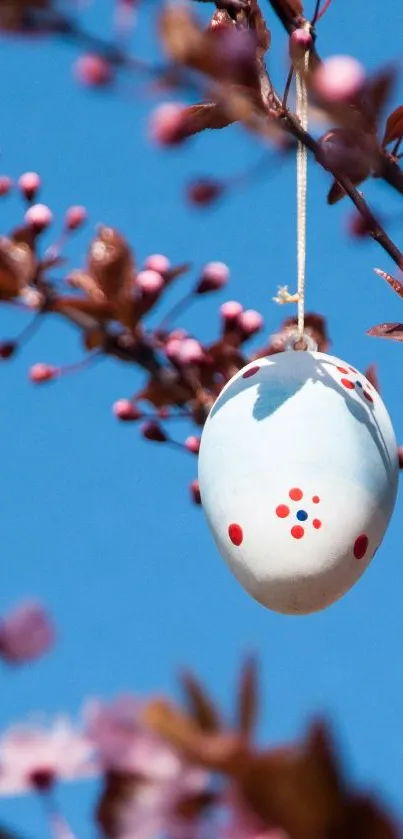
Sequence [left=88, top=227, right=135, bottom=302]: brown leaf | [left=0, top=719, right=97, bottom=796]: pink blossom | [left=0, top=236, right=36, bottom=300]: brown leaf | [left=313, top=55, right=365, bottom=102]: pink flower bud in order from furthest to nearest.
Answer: [left=88, top=227, right=135, bottom=302]: brown leaf < [left=0, top=236, right=36, bottom=300]: brown leaf < [left=313, top=55, right=365, bottom=102]: pink flower bud < [left=0, top=719, right=97, bottom=796]: pink blossom

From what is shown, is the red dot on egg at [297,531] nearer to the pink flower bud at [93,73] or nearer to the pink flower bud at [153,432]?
the pink flower bud at [153,432]

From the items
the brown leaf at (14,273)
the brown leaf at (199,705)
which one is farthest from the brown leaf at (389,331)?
the brown leaf at (199,705)

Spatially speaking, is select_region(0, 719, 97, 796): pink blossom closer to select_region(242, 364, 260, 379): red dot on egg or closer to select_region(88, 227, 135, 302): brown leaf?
select_region(88, 227, 135, 302): brown leaf

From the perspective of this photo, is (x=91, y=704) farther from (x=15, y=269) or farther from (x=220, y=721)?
(x=15, y=269)

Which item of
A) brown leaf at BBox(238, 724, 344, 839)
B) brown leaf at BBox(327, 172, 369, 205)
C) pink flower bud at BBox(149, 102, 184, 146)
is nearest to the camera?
brown leaf at BBox(238, 724, 344, 839)

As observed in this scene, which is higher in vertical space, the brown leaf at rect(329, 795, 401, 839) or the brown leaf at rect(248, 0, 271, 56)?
the brown leaf at rect(329, 795, 401, 839)

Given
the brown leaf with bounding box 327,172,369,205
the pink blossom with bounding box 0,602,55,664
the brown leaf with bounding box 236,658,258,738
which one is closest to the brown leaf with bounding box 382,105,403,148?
the brown leaf with bounding box 327,172,369,205
